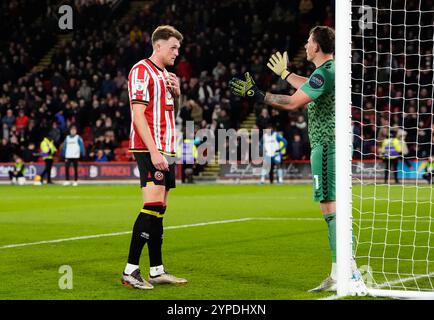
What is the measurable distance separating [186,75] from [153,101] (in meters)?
25.9

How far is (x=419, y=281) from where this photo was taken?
717cm

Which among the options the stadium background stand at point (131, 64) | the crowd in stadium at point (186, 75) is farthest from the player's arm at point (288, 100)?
the stadium background stand at point (131, 64)

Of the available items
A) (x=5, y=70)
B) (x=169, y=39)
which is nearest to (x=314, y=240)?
(x=169, y=39)

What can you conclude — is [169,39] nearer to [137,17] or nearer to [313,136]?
[313,136]

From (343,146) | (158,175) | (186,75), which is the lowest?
(158,175)

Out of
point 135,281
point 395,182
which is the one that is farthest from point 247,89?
point 395,182

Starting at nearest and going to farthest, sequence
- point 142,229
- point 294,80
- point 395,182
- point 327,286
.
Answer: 1. point 327,286
2. point 142,229
3. point 294,80
4. point 395,182

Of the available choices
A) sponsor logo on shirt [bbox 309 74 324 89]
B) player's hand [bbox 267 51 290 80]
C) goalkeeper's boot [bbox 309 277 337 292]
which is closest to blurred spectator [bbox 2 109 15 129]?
player's hand [bbox 267 51 290 80]

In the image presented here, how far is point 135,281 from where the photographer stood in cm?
693

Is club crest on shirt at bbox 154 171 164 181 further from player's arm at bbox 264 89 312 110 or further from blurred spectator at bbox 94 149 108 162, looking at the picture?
blurred spectator at bbox 94 149 108 162

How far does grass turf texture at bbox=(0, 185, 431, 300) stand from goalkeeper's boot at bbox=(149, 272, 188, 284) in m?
0.10

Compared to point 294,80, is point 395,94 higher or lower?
higher

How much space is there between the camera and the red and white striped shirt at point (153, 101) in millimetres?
6992

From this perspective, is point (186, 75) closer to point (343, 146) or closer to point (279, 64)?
point (279, 64)
